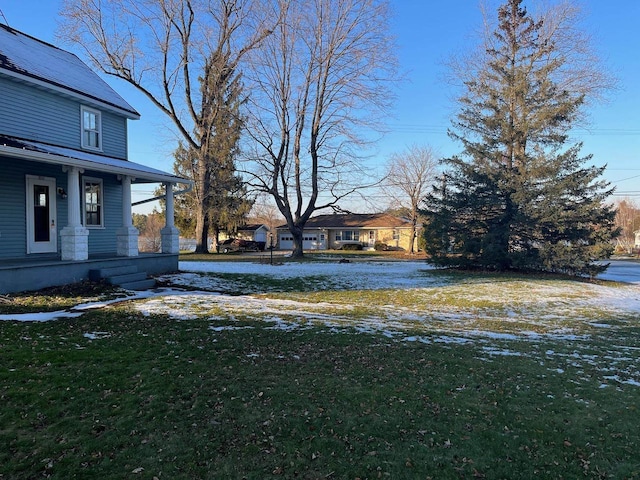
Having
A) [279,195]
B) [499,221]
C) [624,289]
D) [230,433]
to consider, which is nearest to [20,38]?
[279,195]

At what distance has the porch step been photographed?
10.6 meters

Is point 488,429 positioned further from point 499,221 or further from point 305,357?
point 499,221

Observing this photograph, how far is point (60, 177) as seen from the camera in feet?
40.1

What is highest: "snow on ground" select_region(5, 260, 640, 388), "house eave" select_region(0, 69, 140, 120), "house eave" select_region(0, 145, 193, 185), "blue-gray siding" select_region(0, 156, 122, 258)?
"house eave" select_region(0, 69, 140, 120)

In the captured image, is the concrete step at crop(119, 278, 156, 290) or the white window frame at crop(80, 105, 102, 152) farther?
the white window frame at crop(80, 105, 102, 152)

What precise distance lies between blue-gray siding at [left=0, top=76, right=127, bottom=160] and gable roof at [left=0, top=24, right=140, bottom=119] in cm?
33

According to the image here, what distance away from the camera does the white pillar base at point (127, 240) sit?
492 inches

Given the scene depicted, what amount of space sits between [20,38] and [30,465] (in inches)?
638

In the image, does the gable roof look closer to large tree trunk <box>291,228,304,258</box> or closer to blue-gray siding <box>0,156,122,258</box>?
blue-gray siding <box>0,156,122,258</box>

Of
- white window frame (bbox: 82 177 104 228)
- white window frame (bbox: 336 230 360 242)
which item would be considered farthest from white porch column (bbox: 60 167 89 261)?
white window frame (bbox: 336 230 360 242)

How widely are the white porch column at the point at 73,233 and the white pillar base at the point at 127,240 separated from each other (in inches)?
65.3

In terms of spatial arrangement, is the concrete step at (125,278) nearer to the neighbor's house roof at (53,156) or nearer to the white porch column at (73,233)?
the white porch column at (73,233)

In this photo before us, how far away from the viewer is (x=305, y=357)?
17.8 ft

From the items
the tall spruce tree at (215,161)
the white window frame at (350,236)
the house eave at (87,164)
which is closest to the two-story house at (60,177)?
the house eave at (87,164)
